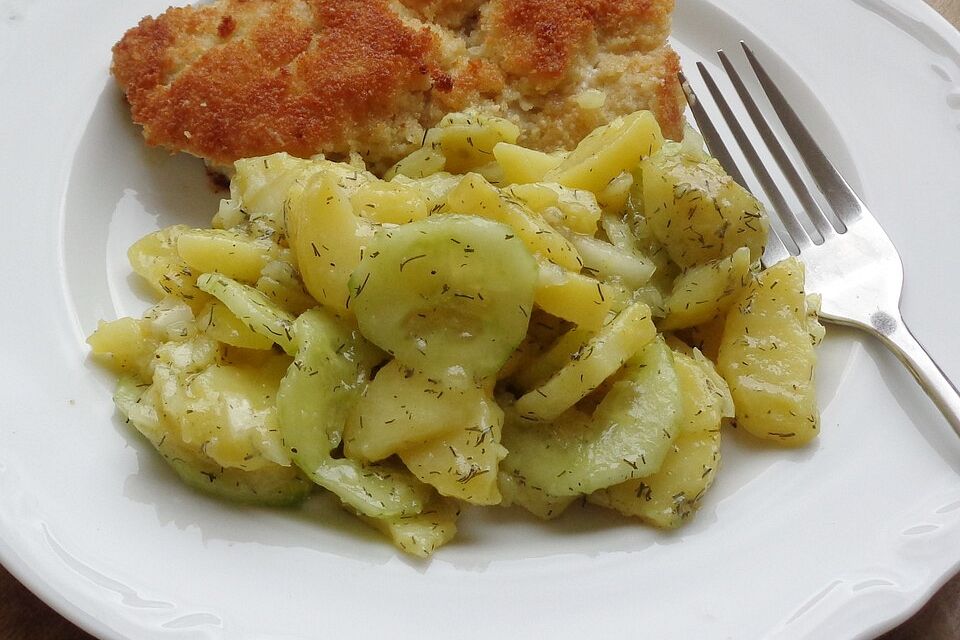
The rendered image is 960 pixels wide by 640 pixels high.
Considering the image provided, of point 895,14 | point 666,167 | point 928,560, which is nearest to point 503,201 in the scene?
point 666,167

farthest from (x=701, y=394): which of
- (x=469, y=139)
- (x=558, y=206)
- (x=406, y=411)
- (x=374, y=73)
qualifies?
(x=374, y=73)

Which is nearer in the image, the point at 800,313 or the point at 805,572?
the point at 805,572

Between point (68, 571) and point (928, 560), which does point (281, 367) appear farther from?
point (928, 560)

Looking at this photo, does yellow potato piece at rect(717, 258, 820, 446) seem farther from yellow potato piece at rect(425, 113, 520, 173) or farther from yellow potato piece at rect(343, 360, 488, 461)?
yellow potato piece at rect(425, 113, 520, 173)

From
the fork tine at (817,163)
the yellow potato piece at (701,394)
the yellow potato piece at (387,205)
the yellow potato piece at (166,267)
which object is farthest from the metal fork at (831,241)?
the yellow potato piece at (166,267)

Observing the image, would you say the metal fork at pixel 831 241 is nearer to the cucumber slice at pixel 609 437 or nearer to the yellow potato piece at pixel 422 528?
the cucumber slice at pixel 609 437

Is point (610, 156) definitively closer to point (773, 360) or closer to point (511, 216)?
point (511, 216)
